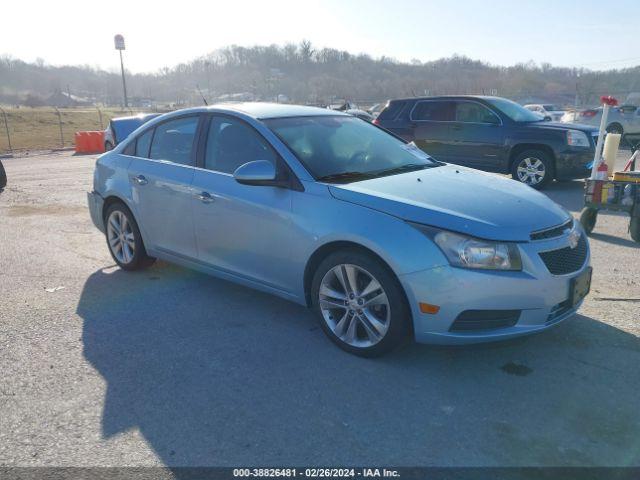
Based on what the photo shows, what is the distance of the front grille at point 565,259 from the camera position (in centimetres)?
330

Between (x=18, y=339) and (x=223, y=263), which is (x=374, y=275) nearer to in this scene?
(x=223, y=263)

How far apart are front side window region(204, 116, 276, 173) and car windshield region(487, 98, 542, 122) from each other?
7.31 metres

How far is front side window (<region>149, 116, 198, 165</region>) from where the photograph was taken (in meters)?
4.71

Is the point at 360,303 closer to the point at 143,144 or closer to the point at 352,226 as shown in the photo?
the point at 352,226

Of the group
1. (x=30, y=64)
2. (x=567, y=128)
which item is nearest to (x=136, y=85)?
(x=30, y=64)

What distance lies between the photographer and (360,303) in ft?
11.6

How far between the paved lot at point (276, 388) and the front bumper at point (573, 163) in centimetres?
510

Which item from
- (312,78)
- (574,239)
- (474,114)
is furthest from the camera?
(312,78)

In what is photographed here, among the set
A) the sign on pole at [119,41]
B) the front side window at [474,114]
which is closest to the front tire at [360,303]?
the front side window at [474,114]

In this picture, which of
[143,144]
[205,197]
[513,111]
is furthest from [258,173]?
[513,111]

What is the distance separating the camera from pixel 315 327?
13.5ft

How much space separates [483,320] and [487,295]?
0.18m

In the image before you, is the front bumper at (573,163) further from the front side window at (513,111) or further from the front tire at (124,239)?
the front tire at (124,239)

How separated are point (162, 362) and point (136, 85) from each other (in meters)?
→ 129
